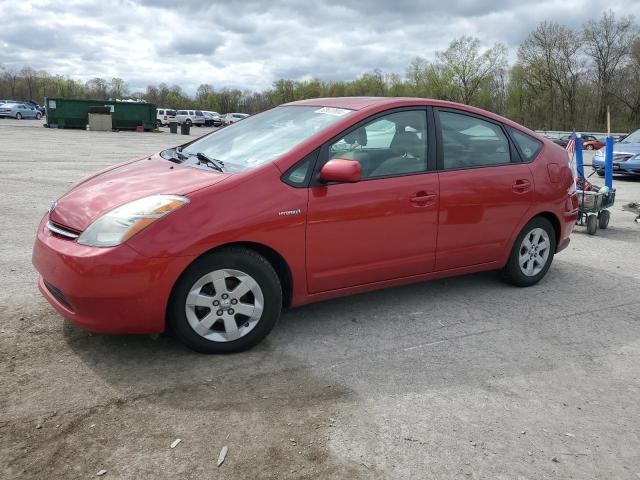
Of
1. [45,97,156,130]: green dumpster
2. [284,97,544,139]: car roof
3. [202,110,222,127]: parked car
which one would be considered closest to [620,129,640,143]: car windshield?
[284,97,544,139]: car roof

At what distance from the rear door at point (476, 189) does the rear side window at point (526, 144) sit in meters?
0.11

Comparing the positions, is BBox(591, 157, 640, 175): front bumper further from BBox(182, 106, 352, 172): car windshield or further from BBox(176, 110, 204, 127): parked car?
BBox(176, 110, 204, 127): parked car

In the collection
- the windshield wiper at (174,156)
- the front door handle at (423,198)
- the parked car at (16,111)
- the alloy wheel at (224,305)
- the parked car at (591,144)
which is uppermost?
the parked car at (16,111)

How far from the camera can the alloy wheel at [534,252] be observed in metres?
5.25

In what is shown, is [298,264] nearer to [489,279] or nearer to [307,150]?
[307,150]

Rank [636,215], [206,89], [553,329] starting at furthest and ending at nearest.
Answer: [206,89] → [636,215] → [553,329]

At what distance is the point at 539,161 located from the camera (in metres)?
5.25

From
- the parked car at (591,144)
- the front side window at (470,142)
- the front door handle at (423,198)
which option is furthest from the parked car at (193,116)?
the front door handle at (423,198)

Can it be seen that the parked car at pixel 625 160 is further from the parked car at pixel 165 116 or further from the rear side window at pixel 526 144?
the parked car at pixel 165 116

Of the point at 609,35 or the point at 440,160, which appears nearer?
the point at 440,160

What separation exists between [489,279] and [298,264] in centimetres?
250

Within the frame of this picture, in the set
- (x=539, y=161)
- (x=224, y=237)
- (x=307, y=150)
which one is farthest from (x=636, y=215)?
(x=224, y=237)

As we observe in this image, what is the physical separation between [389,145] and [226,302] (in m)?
1.75

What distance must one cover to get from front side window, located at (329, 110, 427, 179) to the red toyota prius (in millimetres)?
11
